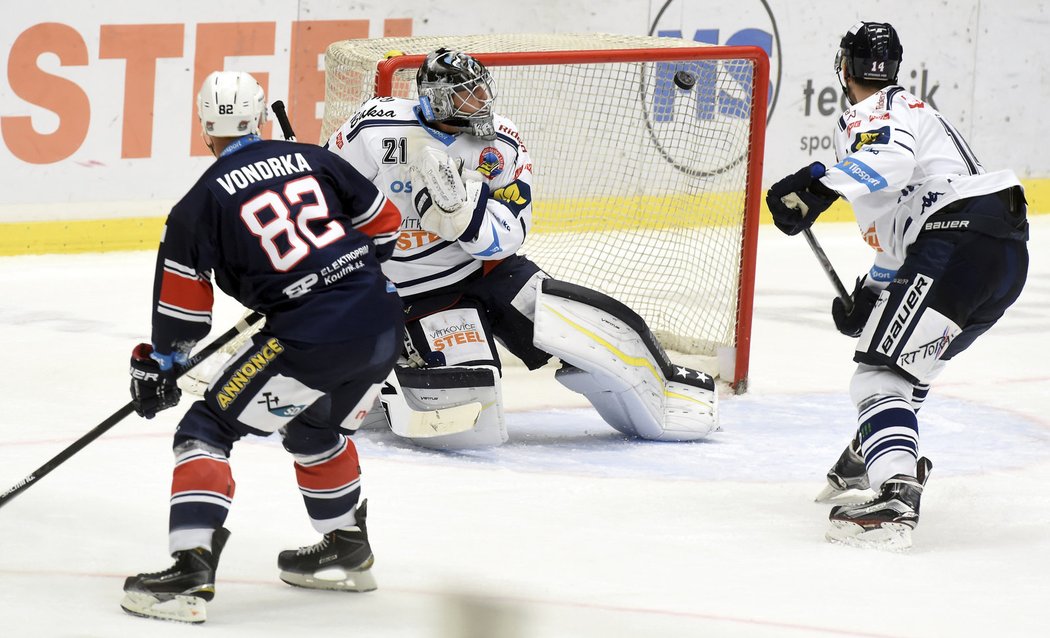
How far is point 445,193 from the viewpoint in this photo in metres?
4.04

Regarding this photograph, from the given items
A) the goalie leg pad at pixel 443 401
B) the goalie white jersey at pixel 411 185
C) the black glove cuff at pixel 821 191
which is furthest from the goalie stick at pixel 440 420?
the black glove cuff at pixel 821 191

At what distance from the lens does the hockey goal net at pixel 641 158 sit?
521 cm

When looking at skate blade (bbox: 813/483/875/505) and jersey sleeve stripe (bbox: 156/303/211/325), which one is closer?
jersey sleeve stripe (bbox: 156/303/211/325)

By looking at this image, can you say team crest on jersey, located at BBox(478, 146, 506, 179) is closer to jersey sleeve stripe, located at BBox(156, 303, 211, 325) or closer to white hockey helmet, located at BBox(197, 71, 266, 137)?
white hockey helmet, located at BBox(197, 71, 266, 137)

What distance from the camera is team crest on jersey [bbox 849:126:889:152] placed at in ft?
11.3

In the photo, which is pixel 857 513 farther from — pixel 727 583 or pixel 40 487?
pixel 40 487

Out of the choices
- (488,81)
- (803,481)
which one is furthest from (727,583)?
(488,81)

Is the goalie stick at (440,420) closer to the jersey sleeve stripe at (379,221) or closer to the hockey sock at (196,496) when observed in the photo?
the jersey sleeve stripe at (379,221)

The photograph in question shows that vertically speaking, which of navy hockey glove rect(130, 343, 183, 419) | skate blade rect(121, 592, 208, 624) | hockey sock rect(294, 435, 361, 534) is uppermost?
navy hockey glove rect(130, 343, 183, 419)

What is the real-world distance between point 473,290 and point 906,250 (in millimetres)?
1306

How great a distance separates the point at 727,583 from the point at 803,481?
1.01m

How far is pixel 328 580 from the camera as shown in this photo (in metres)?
3.07

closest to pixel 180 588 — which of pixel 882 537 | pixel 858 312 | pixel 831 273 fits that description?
pixel 882 537

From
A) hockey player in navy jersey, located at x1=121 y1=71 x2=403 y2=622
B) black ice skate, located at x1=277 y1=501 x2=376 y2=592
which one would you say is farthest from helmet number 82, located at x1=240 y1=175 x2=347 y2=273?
black ice skate, located at x1=277 y1=501 x2=376 y2=592
